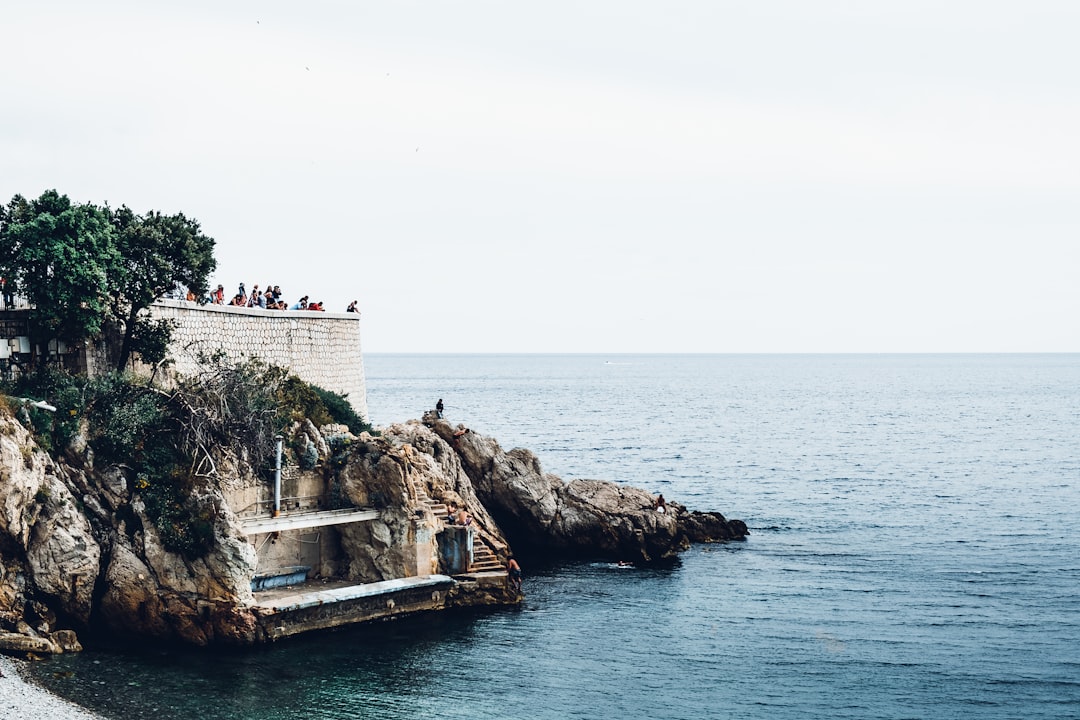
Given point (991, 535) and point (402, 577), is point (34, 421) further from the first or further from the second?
point (991, 535)

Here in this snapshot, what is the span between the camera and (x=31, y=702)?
1079 inches

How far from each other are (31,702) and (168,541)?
834 cm

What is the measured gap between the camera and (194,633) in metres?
34.7

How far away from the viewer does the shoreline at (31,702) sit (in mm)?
26688

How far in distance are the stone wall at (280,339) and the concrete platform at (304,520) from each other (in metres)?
9.90

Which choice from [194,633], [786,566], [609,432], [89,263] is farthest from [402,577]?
[609,432]

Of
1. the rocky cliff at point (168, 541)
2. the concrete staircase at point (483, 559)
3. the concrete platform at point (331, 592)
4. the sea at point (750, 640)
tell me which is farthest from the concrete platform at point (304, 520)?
the concrete staircase at point (483, 559)

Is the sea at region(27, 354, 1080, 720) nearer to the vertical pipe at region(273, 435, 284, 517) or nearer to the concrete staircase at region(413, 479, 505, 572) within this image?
the concrete staircase at region(413, 479, 505, 572)

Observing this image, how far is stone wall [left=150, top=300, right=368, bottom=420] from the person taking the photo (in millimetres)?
45656

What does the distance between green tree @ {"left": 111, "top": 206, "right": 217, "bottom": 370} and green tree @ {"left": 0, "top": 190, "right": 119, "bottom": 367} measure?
1.13m

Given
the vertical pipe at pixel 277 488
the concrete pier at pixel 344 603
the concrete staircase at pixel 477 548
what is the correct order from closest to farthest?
the concrete pier at pixel 344 603 < the vertical pipe at pixel 277 488 < the concrete staircase at pixel 477 548

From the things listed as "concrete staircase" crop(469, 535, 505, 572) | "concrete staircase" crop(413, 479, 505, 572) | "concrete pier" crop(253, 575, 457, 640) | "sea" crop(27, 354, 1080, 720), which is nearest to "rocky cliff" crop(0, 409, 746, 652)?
"concrete staircase" crop(413, 479, 505, 572)

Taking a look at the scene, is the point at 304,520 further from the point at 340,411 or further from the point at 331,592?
the point at 340,411

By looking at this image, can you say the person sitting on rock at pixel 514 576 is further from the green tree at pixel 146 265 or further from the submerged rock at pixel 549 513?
the green tree at pixel 146 265
